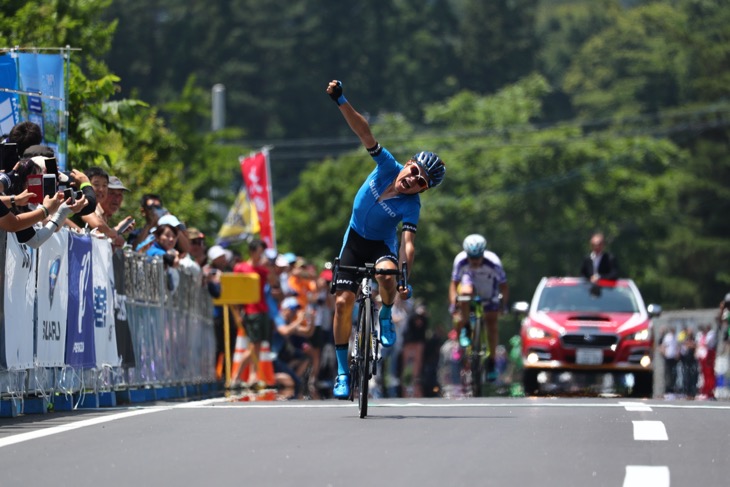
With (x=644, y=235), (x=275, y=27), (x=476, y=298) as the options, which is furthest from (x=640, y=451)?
(x=275, y=27)

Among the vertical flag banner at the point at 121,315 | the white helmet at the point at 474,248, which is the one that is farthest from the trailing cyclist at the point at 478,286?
the vertical flag banner at the point at 121,315

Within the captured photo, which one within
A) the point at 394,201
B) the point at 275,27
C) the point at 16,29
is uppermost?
the point at 275,27

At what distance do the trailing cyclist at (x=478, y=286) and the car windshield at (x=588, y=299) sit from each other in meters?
3.26

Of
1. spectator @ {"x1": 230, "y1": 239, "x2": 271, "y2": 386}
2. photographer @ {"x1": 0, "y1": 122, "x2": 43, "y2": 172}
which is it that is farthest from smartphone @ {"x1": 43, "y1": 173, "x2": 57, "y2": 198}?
spectator @ {"x1": 230, "y1": 239, "x2": 271, "y2": 386}

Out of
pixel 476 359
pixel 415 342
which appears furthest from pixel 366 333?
pixel 415 342

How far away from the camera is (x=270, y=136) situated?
383 ft

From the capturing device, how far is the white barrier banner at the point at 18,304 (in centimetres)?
1312

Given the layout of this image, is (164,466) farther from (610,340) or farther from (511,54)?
(511,54)

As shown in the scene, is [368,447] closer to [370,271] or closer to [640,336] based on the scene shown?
[370,271]

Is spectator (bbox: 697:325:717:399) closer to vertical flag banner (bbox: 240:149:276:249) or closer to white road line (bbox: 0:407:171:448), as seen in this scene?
vertical flag banner (bbox: 240:149:276:249)

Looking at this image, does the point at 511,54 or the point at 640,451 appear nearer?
the point at 640,451

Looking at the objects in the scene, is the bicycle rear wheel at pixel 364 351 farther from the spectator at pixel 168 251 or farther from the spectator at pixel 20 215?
the spectator at pixel 168 251

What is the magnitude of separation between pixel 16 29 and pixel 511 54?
114 metres

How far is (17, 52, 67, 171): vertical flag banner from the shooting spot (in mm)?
17531
